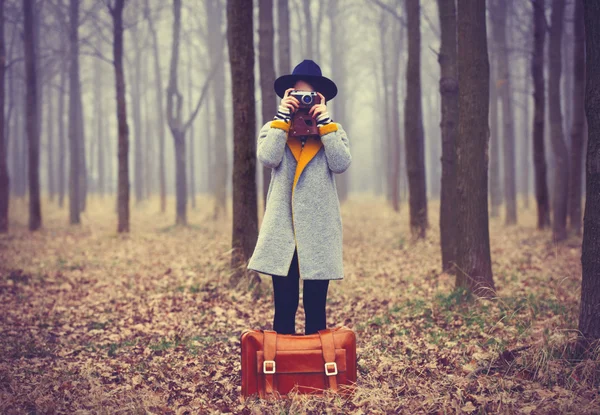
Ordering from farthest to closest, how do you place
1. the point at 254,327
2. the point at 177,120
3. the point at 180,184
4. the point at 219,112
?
the point at 219,112, the point at 177,120, the point at 180,184, the point at 254,327

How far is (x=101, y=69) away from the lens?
2655cm

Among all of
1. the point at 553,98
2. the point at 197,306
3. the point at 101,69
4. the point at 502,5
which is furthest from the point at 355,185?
the point at 197,306

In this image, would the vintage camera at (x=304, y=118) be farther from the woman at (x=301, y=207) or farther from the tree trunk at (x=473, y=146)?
the tree trunk at (x=473, y=146)

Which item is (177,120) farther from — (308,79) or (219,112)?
(308,79)

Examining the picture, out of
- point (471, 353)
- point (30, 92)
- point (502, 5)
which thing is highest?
point (502, 5)

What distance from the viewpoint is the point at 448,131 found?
777cm

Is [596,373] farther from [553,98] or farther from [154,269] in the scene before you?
[553,98]

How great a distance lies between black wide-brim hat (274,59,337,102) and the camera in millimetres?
3645

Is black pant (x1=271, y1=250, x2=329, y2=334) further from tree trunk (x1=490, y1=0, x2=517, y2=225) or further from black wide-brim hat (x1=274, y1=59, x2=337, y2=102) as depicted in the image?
tree trunk (x1=490, y1=0, x2=517, y2=225)

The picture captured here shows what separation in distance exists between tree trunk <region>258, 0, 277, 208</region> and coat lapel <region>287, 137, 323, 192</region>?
602 cm

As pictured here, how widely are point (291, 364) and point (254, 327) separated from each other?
227 centimetres

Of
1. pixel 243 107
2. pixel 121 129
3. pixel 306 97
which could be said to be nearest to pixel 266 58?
pixel 243 107

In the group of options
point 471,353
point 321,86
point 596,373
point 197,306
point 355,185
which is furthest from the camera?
point 355,185

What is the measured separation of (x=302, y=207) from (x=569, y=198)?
10219 mm
